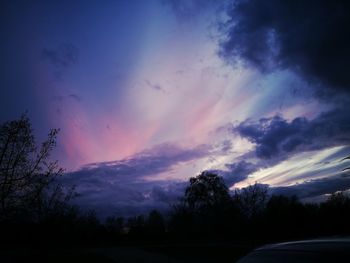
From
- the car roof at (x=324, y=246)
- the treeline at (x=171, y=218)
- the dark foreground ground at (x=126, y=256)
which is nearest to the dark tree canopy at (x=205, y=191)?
the treeline at (x=171, y=218)

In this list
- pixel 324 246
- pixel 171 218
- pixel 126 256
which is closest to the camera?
pixel 324 246

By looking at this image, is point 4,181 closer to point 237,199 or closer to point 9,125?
point 9,125

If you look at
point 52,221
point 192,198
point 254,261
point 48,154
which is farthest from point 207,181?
point 254,261

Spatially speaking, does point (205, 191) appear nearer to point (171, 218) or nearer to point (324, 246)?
point (171, 218)

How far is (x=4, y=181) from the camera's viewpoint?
21656 millimetres

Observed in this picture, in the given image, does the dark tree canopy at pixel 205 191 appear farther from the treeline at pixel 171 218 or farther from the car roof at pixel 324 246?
the car roof at pixel 324 246

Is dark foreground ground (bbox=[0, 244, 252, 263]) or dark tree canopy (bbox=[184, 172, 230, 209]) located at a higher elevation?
dark tree canopy (bbox=[184, 172, 230, 209])

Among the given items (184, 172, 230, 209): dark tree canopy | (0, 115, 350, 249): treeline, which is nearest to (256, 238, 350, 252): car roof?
(0, 115, 350, 249): treeline

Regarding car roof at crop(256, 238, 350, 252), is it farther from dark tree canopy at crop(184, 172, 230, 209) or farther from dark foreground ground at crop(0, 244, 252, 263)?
dark tree canopy at crop(184, 172, 230, 209)

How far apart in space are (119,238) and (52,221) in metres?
12.3

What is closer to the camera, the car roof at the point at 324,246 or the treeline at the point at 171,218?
the car roof at the point at 324,246

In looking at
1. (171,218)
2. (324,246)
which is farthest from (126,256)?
(171,218)

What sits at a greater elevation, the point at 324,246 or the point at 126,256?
the point at 126,256

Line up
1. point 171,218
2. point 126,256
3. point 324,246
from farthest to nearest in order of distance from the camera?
point 171,218, point 126,256, point 324,246
